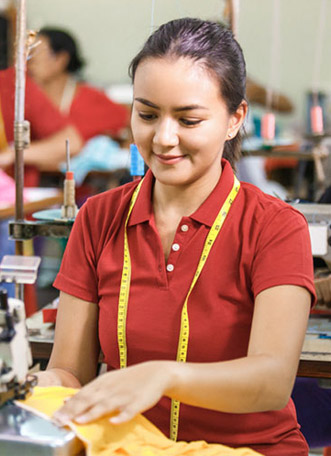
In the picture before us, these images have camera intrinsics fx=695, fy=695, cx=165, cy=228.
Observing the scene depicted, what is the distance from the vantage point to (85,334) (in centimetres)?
143

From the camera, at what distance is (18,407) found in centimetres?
105

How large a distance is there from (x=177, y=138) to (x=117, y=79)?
619cm

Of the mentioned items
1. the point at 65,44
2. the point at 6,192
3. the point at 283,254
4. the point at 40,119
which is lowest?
the point at 6,192

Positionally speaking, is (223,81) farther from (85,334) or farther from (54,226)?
(54,226)

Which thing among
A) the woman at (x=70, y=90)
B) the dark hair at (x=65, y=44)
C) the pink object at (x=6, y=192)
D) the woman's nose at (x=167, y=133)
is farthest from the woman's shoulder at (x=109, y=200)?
the dark hair at (x=65, y=44)

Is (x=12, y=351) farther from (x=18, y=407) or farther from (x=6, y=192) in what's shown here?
(x=6, y=192)


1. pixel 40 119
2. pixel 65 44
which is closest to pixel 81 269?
pixel 40 119

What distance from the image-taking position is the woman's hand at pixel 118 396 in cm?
99

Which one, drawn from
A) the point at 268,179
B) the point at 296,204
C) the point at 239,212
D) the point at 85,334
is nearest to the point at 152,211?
the point at 239,212

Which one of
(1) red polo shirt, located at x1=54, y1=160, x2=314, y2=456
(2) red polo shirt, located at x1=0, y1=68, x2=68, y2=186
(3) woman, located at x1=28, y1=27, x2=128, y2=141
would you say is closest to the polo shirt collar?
(1) red polo shirt, located at x1=54, y1=160, x2=314, y2=456

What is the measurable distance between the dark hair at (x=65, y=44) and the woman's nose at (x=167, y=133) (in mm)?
3958

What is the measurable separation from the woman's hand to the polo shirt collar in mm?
432

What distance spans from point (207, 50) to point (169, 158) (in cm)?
22

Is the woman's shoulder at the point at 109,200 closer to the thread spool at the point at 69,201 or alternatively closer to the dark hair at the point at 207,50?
the dark hair at the point at 207,50
